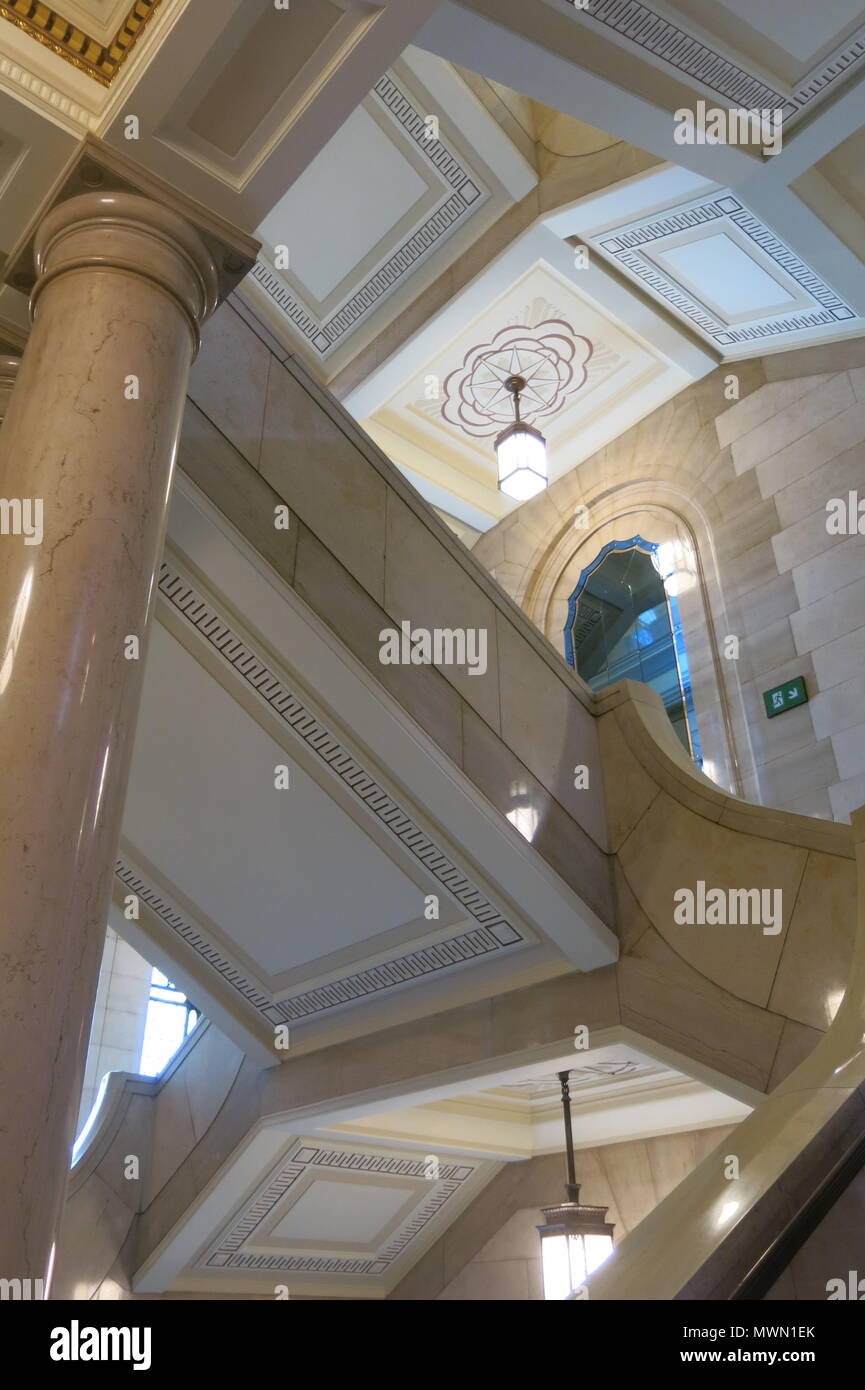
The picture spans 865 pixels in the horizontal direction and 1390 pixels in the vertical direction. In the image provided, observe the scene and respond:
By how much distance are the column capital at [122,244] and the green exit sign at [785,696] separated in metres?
5.75

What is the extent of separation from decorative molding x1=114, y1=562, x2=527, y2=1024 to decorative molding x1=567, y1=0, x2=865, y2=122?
387cm

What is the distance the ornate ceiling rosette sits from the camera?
10.1 meters

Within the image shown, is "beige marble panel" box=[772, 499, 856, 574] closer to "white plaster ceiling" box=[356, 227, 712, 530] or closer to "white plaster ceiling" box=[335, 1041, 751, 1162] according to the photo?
"white plaster ceiling" box=[356, 227, 712, 530]

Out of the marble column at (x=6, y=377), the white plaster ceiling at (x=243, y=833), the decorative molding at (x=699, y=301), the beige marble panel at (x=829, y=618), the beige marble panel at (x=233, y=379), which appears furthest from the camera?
the decorative molding at (x=699, y=301)

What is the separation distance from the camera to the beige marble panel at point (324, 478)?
5.05 m

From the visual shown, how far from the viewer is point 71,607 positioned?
2777 mm

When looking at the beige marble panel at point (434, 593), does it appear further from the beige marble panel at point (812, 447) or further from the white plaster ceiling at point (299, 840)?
the beige marble panel at point (812, 447)

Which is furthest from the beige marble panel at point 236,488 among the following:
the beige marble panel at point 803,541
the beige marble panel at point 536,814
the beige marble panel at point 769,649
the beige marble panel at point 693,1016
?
the beige marble panel at point 803,541

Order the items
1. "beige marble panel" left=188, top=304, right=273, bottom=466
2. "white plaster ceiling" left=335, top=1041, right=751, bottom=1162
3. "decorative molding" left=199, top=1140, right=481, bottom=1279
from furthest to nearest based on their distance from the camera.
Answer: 1. "decorative molding" left=199, top=1140, right=481, bottom=1279
2. "white plaster ceiling" left=335, top=1041, right=751, bottom=1162
3. "beige marble panel" left=188, top=304, right=273, bottom=466

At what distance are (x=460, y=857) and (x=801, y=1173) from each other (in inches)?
123

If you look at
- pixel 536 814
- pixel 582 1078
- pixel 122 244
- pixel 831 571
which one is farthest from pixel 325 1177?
pixel 122 244

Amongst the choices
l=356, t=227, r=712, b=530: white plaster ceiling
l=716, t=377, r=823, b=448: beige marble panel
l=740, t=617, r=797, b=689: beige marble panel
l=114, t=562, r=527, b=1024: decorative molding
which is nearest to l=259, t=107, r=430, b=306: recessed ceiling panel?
l=356, t=227, r=712, b=530: white plaster ceiling

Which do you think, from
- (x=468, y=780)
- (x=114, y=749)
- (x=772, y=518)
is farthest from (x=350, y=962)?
(x=772, y=518)
